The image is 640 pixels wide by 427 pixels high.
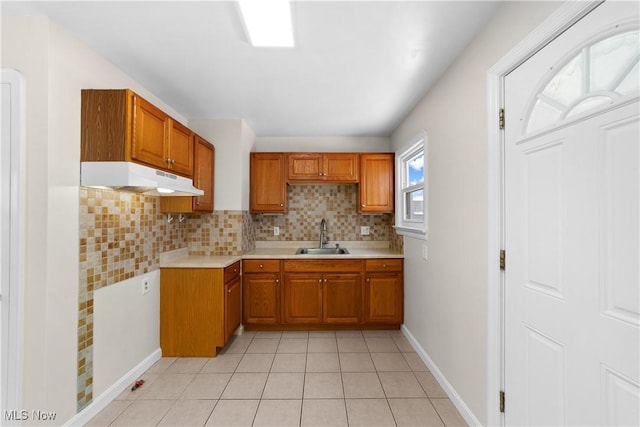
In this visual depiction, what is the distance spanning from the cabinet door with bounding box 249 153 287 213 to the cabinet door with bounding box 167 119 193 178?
3.08 ft

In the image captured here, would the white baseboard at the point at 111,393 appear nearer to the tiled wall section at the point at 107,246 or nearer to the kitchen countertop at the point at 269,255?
the tiled wall section at the point at 107,246

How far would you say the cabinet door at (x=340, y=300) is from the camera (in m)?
3.17

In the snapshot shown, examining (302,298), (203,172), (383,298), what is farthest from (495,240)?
(203,172)

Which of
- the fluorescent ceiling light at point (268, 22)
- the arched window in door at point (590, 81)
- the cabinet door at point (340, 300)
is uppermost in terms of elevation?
the fluorescent ceiling light at point (268, 22)

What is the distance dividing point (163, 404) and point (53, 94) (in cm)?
208

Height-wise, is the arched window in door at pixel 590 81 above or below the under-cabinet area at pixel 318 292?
above

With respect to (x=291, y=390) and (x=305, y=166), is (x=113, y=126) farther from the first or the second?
(x=291, y=390)

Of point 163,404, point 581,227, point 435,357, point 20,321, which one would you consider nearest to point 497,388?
point 435,357

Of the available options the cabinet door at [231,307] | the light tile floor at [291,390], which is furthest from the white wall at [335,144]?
the light tile floor at [291,390]

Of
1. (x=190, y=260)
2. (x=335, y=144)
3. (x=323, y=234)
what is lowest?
(x=190, y=260)

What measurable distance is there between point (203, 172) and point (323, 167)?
1.40 metres

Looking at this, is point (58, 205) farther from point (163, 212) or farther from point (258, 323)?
point (258, 323)

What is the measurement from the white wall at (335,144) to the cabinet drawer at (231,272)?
1.68m

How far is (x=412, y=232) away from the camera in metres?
2.82
